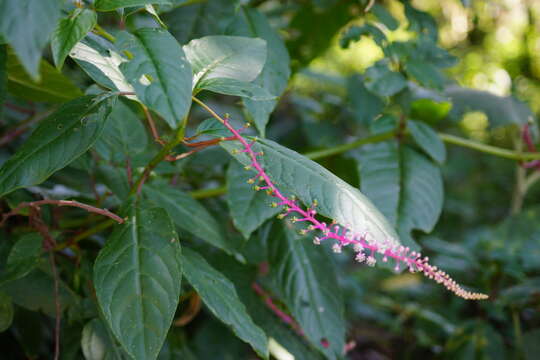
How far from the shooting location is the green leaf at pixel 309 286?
4.02ft

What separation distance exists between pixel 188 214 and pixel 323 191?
38 cm

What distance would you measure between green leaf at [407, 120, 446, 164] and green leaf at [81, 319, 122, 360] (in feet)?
2.76

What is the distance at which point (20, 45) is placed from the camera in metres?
0.54

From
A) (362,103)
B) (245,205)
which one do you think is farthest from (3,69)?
(362,103)

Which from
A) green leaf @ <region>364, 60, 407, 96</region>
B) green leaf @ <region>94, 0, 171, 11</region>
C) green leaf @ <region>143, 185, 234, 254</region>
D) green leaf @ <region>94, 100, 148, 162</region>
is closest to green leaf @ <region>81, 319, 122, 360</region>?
green leaf @ <region>143, 185, 234, 254</region>

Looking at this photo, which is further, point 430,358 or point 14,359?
point 430,358

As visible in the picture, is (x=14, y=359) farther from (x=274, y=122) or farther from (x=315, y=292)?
(x=274, y=122)

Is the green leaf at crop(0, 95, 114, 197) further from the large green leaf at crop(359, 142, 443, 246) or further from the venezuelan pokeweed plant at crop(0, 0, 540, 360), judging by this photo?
the large green leaf at crop(359, 142, 443, 246)

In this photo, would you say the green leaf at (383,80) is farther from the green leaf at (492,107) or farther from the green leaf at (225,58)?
the green leaf at (225,58)

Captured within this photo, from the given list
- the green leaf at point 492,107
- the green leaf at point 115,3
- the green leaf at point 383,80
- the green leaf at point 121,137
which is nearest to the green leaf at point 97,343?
the green leaf at point 121,137

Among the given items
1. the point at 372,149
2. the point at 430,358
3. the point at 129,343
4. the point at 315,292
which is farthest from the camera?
the point at 430,358

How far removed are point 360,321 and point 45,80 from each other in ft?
6.79

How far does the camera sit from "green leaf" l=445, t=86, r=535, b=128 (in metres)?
1.54

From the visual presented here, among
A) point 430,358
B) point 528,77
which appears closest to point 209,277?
point 430,358
